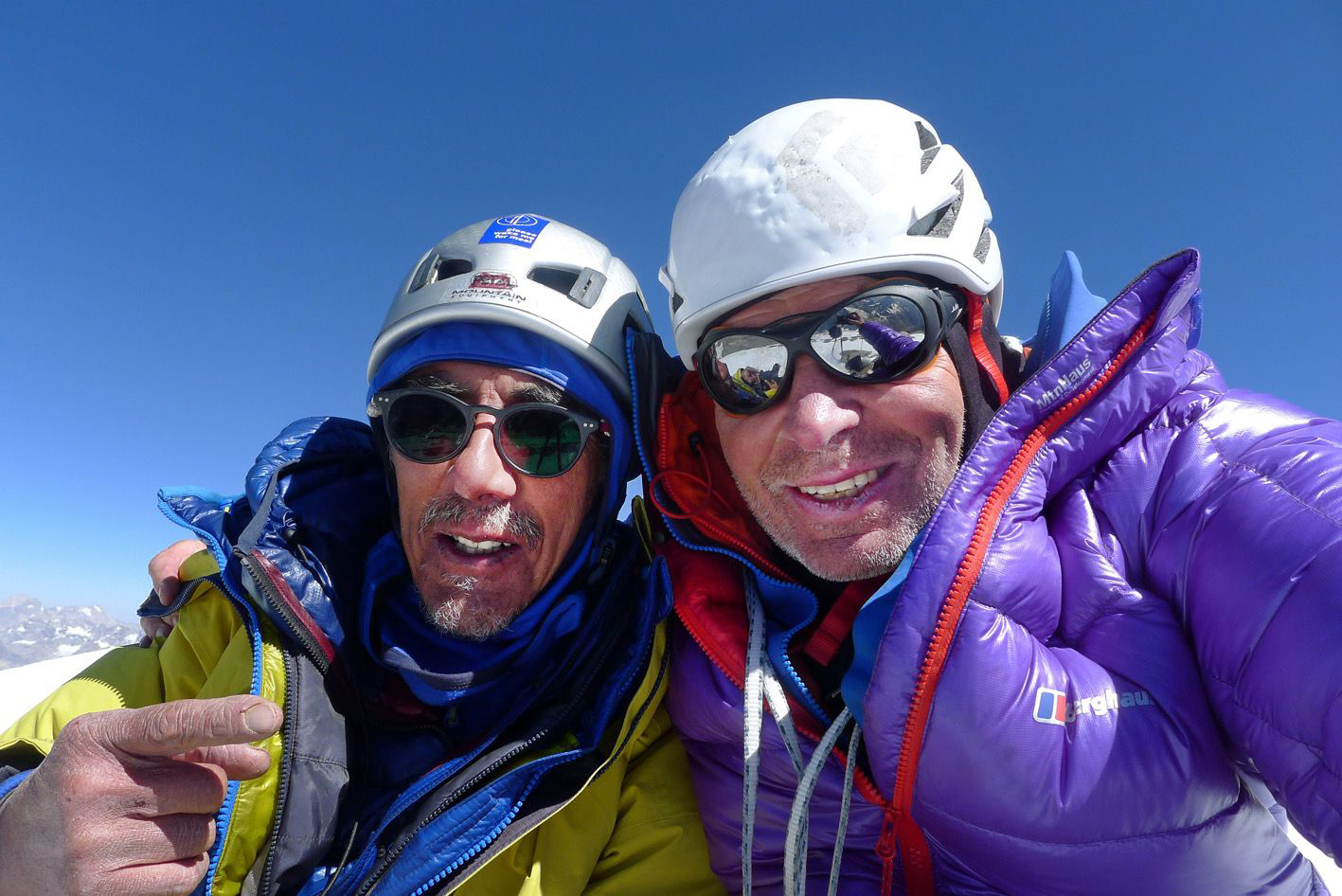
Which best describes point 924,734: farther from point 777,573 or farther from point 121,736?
point 121,736

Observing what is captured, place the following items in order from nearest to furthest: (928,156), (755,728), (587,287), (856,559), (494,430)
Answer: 1. (755,728)
2. (856,559)
3. (928,156)
4. (494,430)
5. (587,287)

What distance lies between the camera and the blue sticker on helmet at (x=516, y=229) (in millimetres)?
2885

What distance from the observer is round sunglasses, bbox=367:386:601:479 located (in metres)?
2.48

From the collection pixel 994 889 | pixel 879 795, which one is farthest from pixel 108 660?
pixel 994 889

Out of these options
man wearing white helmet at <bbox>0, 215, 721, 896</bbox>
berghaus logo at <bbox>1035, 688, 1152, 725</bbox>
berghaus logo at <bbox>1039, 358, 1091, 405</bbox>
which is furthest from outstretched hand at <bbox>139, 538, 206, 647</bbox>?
berghaus logo at <bbox>1039, 358, 1091, 405</bbox>

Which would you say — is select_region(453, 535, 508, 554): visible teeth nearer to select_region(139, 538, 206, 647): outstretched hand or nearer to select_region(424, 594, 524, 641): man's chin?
select_region(424, 594, 524, 641): man's chin

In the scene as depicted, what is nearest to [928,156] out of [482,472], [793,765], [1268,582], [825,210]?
[825,210]

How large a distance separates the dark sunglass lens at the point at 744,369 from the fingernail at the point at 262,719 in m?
1.48

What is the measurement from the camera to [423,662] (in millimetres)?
2408

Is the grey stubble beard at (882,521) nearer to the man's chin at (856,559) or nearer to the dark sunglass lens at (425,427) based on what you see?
the man's chin at (856,559)

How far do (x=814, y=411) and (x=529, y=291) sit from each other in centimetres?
127

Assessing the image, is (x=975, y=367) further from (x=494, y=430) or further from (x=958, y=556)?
(x=494, y=430)

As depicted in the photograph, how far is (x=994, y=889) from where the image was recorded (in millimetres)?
1812

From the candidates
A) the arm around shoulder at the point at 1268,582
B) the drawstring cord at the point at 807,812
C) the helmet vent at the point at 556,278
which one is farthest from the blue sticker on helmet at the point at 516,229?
the arm around shoulder at the point at 1268,582
